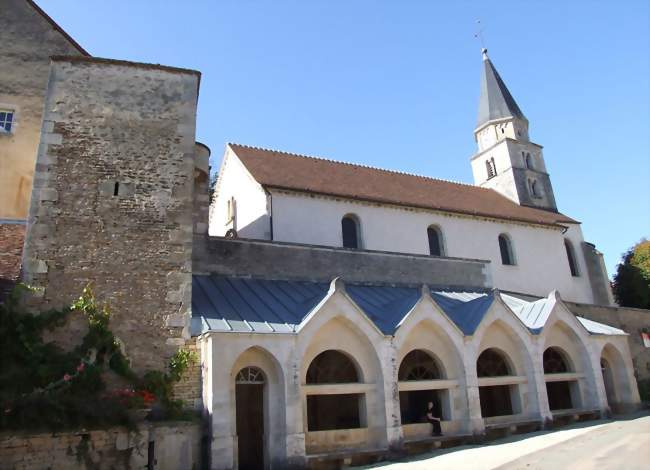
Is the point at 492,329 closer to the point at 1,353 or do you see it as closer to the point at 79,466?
the point at 79,466

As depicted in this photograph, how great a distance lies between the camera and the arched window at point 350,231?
21.1 m

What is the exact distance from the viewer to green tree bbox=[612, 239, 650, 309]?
3334 cm

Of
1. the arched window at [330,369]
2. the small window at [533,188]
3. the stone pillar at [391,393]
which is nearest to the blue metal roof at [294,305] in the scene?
the stone pillar at [391,393]

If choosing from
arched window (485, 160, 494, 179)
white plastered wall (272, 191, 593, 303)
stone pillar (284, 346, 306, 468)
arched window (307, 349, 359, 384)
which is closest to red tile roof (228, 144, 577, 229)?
white plastered wall (272, 191, 593, 303)

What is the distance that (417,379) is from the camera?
1647cm

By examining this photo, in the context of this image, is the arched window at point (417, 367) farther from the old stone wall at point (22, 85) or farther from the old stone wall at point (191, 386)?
the old stone wall at point (22, 85)

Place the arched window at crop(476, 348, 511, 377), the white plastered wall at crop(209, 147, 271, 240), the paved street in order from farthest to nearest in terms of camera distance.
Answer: the white plastered wall at crop(209, 147, 271, 240) → the arched window at crop(476, 348, 511, 377) → the paved street

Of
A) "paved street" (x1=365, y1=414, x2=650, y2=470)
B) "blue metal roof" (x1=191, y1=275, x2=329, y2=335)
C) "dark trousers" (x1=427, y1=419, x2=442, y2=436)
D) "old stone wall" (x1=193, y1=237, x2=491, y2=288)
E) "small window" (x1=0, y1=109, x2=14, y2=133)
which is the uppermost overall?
"small window" (x1=0, y1=109, x2=14, y2=133)

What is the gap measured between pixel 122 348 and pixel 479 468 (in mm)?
8275

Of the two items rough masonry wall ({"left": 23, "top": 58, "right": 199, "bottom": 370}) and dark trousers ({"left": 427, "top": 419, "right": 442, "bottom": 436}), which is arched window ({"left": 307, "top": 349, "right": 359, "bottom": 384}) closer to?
dark trousers ({"left": 427, "top": 419, "right": 442, "bottom": 436})

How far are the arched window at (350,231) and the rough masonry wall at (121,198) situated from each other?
28.4 ft

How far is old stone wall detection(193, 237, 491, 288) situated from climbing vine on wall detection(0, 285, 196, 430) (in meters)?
4.37

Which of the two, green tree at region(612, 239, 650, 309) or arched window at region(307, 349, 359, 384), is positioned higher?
green tree at region(612, 239, 650, 309)

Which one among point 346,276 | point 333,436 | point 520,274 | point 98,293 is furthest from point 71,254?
point 520,274
